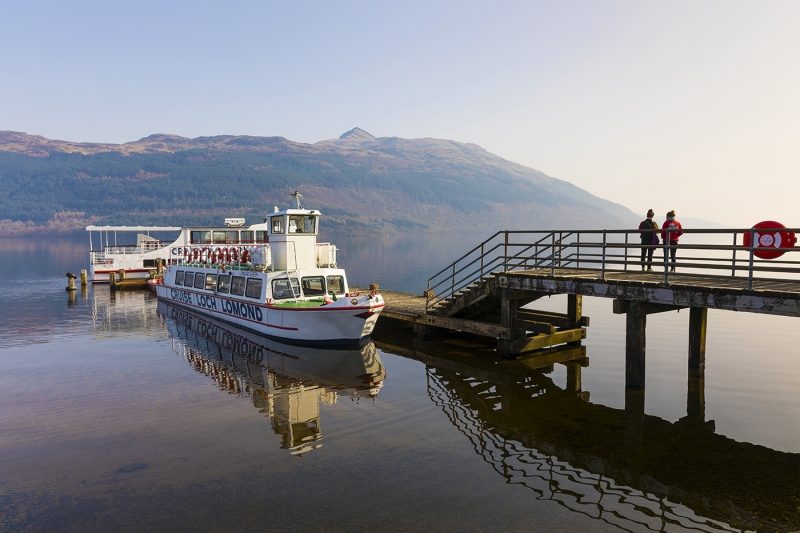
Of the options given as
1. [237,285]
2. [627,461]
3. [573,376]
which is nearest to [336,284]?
[237,285]

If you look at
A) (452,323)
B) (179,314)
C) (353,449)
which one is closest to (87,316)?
(179,314)

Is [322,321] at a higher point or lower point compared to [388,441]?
higher

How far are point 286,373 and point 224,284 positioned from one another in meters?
12.2

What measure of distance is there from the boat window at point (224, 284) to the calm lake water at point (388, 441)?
590 cm

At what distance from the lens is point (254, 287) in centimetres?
2705

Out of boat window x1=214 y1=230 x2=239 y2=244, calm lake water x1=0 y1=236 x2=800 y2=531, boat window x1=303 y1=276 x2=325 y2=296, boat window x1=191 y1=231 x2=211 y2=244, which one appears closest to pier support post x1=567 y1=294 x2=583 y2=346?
calm lake water x1=0 y1=236 x2=800 y2=531

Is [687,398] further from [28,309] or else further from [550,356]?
[28,309]

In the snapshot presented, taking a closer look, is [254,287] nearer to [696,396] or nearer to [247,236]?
[696,396]

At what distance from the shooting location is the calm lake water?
10.2 m

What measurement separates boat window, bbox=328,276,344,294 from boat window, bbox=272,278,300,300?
5.60 ft

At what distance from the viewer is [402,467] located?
12102 mm

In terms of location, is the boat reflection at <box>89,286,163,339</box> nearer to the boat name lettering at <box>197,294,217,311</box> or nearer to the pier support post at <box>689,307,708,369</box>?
the boat name lettering at <box>197,294,217,311</box>

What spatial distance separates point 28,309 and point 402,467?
126 feet

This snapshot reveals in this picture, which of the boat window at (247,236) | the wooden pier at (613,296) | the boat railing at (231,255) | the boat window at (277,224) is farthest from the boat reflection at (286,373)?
the boat window at (247,236)
